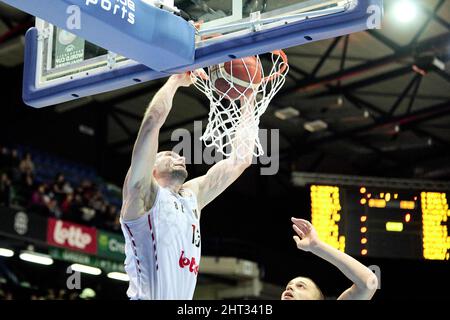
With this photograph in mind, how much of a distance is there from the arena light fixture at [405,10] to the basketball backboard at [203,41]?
Answer: 7618 millimetres

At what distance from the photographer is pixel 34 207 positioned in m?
13.3

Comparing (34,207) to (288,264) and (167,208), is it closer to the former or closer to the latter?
(288,264)

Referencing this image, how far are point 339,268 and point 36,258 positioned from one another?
10.4m

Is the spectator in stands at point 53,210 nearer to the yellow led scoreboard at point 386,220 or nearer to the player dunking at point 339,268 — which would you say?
the yellow led scoreboard at point 386,220

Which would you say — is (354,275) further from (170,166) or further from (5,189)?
(5,189)

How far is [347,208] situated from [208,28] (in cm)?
→ 612

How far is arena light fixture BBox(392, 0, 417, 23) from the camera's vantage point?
11672 millimetres

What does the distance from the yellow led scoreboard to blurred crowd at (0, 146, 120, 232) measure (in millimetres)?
5089

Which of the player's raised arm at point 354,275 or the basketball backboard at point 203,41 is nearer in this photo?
the player's raised arm at point 354,275

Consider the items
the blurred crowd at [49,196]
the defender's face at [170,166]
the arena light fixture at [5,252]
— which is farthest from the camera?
the blurred crowd at [49,196]

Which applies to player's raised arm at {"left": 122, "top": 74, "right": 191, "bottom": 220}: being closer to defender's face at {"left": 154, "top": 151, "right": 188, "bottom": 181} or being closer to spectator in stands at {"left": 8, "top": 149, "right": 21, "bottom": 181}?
defender's face at {"left": 154, "top": 151, "right": 188, "bottom": 181}

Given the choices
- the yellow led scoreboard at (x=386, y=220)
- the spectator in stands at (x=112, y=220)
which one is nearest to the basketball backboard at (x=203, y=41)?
the yellow led scoreboard at (x=386, y=220)

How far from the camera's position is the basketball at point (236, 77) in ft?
16.1
